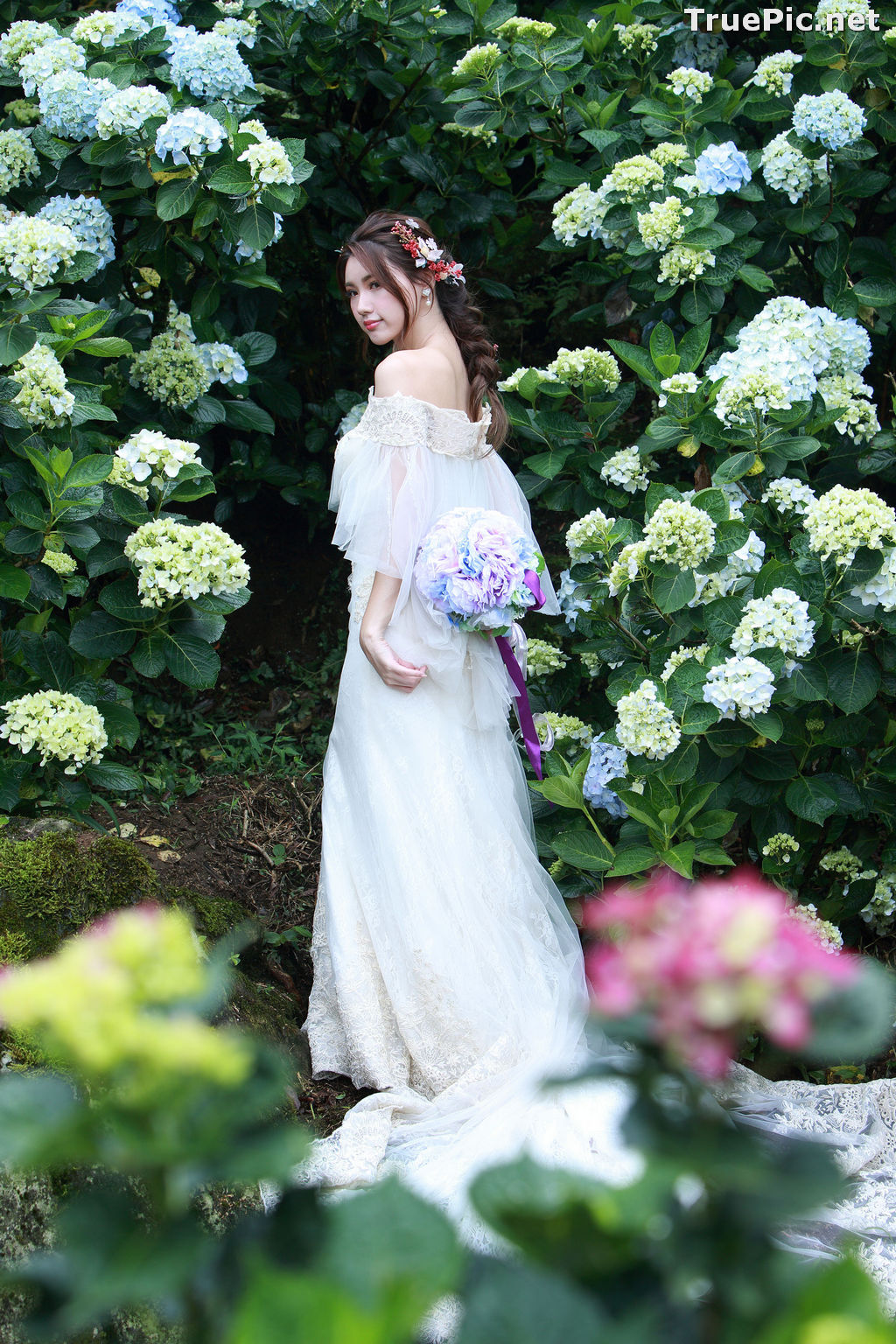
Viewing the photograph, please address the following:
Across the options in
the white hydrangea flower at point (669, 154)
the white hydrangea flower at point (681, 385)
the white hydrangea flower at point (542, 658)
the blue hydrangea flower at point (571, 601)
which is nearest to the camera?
the white hydrangea flower at point (681, 385)

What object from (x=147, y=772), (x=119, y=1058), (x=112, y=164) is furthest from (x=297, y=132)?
(x=119, y=1058)

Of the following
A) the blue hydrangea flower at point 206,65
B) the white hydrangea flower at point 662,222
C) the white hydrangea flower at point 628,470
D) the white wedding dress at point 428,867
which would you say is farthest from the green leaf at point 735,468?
the blue hydrangea flower at point 206,65

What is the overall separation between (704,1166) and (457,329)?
2.90 metres

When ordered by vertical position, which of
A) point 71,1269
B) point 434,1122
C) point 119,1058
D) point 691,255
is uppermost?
point 119,1058

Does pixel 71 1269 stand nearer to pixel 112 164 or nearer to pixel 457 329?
pixel 457 329

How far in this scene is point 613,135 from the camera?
3533 mm

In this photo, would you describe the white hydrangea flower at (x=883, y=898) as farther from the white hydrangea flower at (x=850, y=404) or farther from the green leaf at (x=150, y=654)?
the green leaf at (x=150, y=654)

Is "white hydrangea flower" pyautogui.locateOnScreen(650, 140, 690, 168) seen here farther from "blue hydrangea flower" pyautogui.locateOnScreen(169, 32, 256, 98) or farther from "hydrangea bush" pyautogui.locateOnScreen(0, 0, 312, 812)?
"blue hydrangea flower" pyautogui.locateOnScreen(169, 32, 256, 98)

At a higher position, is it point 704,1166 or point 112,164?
point 704,1166

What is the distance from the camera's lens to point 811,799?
2875mm

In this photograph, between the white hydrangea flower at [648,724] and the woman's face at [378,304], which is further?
the woman's face at [378,304]

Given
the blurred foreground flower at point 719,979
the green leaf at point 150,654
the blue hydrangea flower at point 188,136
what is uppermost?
the blurred foreground flower at point 719,979

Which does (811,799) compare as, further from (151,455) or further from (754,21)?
(754,21)

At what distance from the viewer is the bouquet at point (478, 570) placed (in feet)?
9.34
